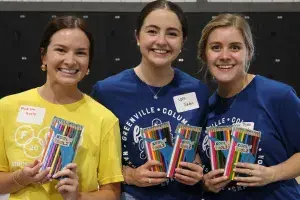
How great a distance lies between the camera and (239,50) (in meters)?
1.76

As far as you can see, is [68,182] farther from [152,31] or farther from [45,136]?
[152,31]

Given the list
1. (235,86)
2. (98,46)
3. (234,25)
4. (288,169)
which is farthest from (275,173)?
(98,46)

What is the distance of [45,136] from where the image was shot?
1.46 metres

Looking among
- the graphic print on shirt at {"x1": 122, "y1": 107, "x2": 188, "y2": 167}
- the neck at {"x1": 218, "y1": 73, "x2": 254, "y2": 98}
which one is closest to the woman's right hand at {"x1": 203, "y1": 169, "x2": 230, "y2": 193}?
the graphic print on shirt at {"x1": 122, "y1": 107, "x2": 188, "y2": 167}

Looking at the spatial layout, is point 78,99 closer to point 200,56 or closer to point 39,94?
point 39,94

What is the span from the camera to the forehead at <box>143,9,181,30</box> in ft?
5.67

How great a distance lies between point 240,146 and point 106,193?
1.83ft

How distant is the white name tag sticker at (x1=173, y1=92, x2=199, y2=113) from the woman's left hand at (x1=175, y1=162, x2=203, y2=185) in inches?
11.0

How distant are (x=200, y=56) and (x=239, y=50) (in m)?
0.24

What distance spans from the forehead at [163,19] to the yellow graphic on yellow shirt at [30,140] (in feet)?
2.23

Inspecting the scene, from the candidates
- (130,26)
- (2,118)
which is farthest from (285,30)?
(2,118)

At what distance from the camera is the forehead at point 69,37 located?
1.52m

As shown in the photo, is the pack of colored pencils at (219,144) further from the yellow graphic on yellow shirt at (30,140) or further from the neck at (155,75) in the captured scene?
the yellow graphic on yellow shirt at (30,140)

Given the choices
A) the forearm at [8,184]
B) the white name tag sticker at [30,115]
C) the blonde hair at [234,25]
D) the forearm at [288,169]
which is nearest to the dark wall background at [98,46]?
the blonde hair at [234,25]
